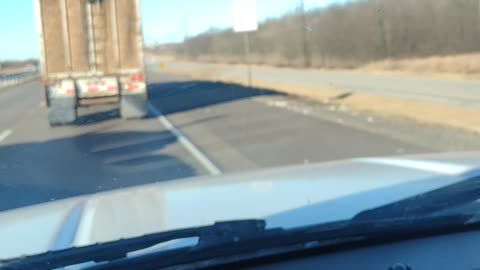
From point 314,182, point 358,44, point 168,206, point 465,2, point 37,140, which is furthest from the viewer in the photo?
point 358,44

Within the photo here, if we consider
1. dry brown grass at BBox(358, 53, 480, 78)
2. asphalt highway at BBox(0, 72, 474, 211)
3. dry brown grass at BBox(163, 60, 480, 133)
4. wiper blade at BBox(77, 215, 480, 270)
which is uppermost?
wiper blade at BBox(77, 215, 480, 270)

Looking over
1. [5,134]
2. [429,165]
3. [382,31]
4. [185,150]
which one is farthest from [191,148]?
[382,31]

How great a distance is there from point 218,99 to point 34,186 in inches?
798

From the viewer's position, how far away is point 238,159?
13359mm

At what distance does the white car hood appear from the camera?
11.2 ft

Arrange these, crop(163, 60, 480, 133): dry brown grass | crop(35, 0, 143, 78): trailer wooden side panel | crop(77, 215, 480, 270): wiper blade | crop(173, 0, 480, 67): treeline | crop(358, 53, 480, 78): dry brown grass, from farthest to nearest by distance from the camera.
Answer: crop(173, 0, 480, 67): treeline
crop(358, 53, 480, 78): dry brown grass
crop(35, 0, 143, 78): trailer wooden side panel
crop(163, 60, 480, 133): dry brown grass
crop(77, 215, 480, 270): wiper blade

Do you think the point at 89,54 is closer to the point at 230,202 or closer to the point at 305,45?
the point at 230,202

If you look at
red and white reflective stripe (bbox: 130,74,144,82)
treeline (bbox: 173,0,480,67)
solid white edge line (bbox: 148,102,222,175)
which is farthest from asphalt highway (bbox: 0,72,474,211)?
treeline (bbox: 173,0,480,67)

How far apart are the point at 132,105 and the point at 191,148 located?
28.4 feet

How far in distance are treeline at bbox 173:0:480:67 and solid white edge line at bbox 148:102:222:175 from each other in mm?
32301

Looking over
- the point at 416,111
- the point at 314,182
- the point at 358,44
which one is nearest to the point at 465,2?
the point at 358,44

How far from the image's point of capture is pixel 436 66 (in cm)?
5534

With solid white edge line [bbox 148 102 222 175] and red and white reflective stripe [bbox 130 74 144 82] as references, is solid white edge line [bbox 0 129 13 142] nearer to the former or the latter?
red and white reflective stripe [bbox 130 74 144 82]

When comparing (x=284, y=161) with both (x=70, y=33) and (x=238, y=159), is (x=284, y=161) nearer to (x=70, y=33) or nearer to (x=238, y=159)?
(x=238, y=159)
